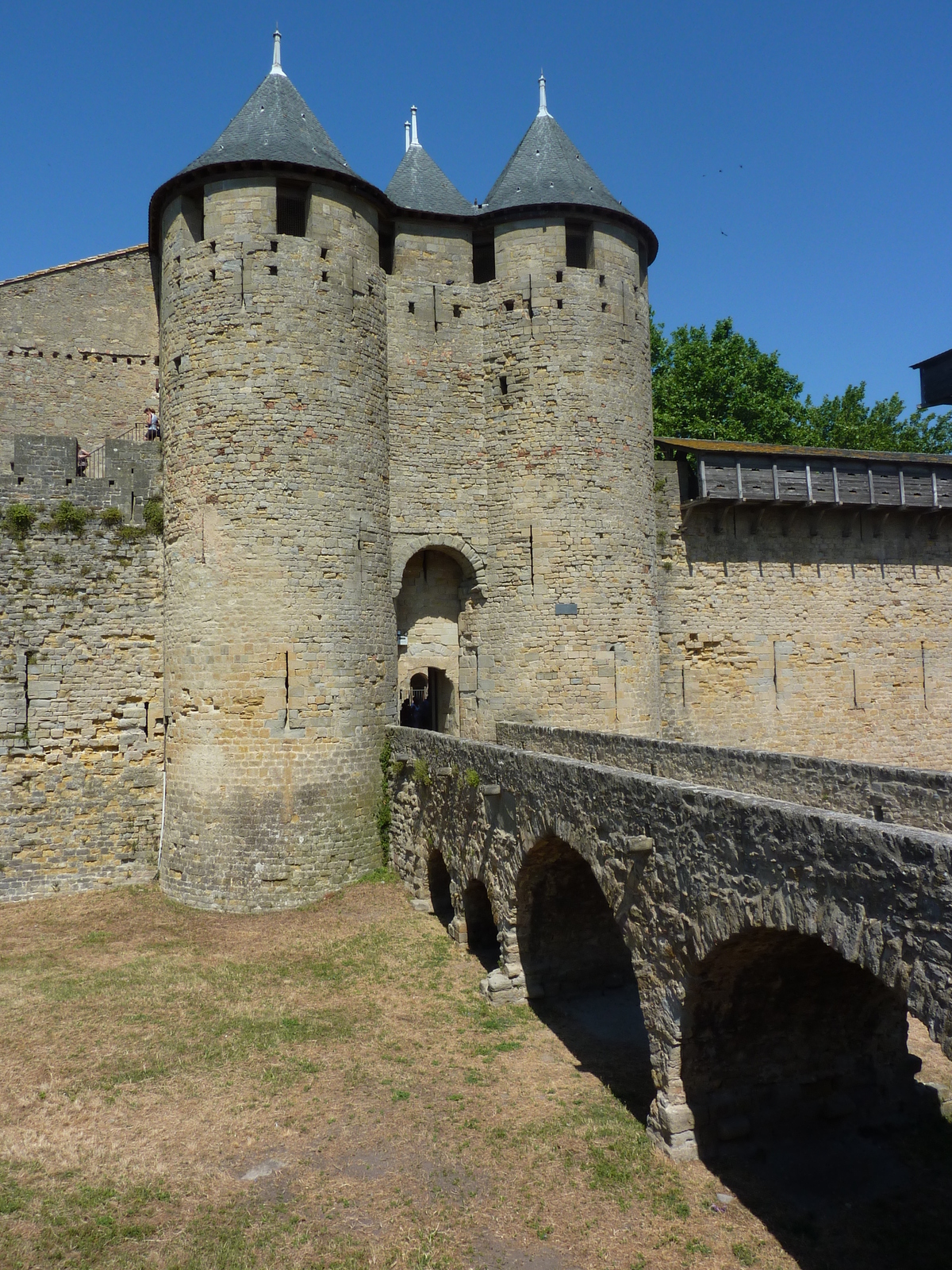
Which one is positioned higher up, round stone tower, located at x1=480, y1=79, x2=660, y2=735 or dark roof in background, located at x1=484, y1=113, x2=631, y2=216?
dark roof in background, located at x1=484, y1=113, x2=631, y2=216

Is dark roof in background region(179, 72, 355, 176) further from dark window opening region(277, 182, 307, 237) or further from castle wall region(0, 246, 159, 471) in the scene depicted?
castle wall region(0, 246, 159, 471)

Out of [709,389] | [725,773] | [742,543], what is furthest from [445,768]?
[709,389]

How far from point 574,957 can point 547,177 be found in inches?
523

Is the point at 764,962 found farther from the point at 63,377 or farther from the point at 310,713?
the point at 63,377

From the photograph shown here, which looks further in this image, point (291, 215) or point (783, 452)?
point (783, 452)

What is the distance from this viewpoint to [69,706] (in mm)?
13836

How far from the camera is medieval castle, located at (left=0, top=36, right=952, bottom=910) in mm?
13250

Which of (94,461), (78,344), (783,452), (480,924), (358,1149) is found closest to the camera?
(358,1149)

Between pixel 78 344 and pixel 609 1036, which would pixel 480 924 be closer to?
pixel 609 1036

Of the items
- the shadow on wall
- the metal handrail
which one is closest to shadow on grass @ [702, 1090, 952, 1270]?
the shadow on wall

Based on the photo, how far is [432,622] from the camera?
16.1 m

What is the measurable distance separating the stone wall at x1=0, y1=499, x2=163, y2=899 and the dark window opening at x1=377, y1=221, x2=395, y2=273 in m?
6.52

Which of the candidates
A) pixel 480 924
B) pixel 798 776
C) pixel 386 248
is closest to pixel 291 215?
pixel 386 248

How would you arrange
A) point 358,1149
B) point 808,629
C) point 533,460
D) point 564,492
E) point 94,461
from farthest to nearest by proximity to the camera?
point 808,629, point 533,460, point 564,492, point 94,461, point 358,1149
